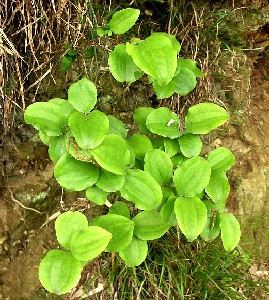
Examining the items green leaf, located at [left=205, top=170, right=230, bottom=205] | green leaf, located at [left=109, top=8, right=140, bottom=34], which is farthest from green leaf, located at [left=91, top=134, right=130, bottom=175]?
green leaf, located at [left=109, top=8, right=140, bottom=34]

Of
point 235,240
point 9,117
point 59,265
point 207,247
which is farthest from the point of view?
point 207,247

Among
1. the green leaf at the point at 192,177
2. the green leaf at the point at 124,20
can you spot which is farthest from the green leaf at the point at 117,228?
the green leaf at the point at 124,20

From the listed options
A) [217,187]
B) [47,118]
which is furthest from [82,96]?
[217,187]

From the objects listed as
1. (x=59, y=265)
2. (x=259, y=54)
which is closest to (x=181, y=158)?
(x=59, y=265)

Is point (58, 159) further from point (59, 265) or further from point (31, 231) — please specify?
point (31, 231)

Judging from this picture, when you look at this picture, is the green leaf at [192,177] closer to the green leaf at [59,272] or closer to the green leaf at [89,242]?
the green leaf at [89,242]

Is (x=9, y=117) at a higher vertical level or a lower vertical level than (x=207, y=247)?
higher
